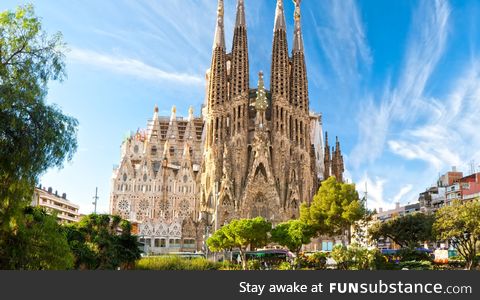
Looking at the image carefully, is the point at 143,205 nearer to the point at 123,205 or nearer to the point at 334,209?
the point at 123,205

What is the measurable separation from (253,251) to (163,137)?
34890 millimetres

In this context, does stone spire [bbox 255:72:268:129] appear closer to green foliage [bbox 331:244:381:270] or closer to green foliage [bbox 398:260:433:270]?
green foliage [bbox 398:260:433:270]

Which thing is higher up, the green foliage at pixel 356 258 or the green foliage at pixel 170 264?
the green foliage at pixel 356 258

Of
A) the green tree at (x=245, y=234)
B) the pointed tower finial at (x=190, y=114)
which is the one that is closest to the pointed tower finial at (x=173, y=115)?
the pointed tower finial at (x=190, y=114)

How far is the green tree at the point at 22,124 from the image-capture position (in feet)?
50.3

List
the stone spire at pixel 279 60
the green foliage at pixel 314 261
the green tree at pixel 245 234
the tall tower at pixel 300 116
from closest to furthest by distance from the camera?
1. the green foliage at pixel 314 261
2. the green tree at pixel 245 234
3. the tall tower at pixel 300 116
4. the stone spire at pixel 279 60

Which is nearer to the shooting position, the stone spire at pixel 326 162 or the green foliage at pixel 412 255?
the green foliage at pixel 412 255

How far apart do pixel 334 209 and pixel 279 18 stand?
42.4 metres

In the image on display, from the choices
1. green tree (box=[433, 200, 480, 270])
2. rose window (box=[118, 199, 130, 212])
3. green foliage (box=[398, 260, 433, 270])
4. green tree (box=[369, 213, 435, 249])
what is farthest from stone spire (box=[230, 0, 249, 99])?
green tree (box=[433, 200, 480, 270])

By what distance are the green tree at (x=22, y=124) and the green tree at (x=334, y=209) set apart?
34491 millimetres

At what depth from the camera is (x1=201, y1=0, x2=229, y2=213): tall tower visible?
236ft

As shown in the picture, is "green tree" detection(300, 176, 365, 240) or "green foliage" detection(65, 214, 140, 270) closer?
"green foliage" detection(65, 214, 140, 270)

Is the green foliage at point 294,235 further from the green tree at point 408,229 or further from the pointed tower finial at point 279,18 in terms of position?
the pointed tower finial at point 279,18

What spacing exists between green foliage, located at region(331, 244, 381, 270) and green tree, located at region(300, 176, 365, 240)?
15599mm
